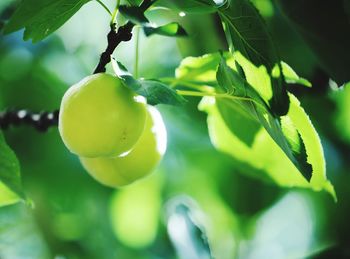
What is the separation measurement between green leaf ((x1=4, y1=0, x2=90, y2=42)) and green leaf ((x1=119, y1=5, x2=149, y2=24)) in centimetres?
10

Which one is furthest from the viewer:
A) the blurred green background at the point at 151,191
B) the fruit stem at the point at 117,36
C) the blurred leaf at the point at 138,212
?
the blurred leaf at the point at 138,212

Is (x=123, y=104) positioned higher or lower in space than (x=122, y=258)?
higher

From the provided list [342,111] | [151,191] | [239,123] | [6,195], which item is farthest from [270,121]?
[151,191]

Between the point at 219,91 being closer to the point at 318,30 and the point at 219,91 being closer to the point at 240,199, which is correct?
the point at 318,30

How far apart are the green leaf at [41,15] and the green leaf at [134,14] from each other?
0.32ft

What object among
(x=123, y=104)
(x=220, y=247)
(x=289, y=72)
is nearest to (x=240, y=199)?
(x=220, y=247)

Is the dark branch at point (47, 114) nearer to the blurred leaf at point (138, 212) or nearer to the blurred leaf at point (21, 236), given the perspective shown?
the blurred leaf at point (21, 236)

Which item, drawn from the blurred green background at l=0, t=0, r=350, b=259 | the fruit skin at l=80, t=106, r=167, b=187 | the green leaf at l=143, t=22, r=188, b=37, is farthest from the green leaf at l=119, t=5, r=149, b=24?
the blurred green background at l=0, t=0, r=350, b=259

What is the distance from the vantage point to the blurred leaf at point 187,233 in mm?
1535

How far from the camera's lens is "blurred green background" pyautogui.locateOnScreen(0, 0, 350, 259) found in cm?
174

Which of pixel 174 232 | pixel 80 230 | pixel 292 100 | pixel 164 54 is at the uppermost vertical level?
Result: pixel 292 100

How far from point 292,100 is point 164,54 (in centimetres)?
109

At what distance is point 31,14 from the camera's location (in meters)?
0.83

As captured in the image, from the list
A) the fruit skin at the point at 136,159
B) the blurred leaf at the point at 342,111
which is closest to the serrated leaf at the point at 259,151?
the fruit skin at the point at 136,159
